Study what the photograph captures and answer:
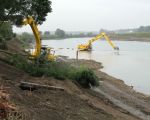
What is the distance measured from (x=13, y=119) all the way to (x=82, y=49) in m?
71.5

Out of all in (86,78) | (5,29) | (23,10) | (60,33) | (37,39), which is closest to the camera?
(23,10)

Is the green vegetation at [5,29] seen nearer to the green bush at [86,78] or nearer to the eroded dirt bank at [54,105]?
the green bush at [86,78]

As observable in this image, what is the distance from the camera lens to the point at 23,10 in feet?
68.7

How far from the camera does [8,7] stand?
19.3 m

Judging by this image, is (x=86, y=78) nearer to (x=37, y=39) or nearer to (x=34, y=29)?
(x=34, y=29)

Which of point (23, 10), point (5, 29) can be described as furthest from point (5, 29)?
point (23, 10)

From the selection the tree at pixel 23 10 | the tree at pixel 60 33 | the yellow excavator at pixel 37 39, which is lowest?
the tree at pixel 60 33

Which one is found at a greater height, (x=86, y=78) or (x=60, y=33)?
(x=86, y=78)

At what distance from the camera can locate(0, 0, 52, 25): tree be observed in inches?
770

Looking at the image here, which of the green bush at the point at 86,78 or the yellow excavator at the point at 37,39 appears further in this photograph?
the yellow excavator at the point at 37,39

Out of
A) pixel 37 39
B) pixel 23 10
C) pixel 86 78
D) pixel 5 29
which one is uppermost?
pixel 23 10

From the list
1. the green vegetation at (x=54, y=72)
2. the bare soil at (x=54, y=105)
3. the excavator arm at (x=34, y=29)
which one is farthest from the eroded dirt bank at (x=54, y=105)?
the excavator arm at (x=34, y=29)

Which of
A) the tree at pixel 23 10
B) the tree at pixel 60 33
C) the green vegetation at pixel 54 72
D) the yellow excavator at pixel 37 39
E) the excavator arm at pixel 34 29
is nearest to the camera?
the tree at pixel 23 10

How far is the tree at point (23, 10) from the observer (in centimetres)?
1957
